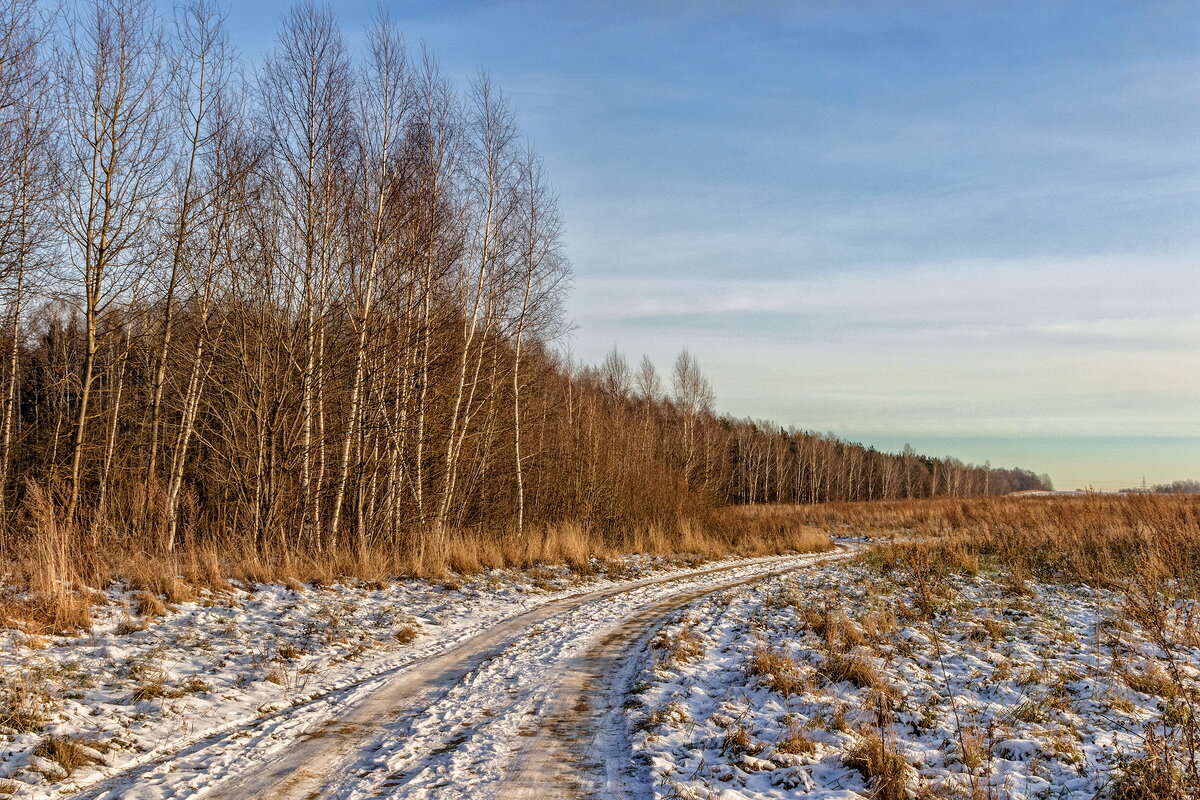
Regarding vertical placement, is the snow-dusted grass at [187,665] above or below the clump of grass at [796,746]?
below

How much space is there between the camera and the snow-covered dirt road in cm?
422

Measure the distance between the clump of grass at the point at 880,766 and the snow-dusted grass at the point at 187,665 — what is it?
4017mm

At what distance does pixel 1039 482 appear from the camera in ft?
616

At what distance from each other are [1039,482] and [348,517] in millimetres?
212950

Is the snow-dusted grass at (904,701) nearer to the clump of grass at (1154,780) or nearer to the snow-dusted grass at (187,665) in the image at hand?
the clump of grass at (1154,780)

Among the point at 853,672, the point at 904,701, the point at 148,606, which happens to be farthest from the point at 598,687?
the point at 148,606

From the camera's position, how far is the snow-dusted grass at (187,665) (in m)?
4.69

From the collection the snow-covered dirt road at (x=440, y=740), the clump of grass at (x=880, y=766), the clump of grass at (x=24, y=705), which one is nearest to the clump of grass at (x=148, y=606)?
the clump of grass at (x=24, y=705)

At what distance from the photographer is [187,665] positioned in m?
6.50

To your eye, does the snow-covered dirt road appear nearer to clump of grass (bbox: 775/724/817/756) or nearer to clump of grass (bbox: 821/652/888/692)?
clump of grass (bbox: 775/724/817/756)

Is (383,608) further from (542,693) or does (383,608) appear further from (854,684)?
(854,684)

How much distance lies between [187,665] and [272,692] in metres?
1.03

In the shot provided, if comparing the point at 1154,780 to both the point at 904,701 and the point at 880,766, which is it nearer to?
the point at 880,766

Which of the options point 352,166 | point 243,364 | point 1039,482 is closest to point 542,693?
point 243,364
